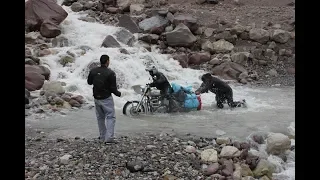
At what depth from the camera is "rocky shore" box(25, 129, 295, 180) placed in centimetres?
511

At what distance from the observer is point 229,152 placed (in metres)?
5.88

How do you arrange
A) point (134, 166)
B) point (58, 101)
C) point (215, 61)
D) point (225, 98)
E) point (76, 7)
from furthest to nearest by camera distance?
point (76, 7) < point (215, 61) < point (58, 101) < point (225, 98) < point (134, 166)

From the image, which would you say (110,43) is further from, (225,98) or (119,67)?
(225,98)

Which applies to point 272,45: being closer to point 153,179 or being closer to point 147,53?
point 147,53

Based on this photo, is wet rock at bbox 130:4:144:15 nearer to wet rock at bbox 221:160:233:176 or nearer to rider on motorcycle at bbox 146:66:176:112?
rider on motorcycle at bbox 146:66:176:112

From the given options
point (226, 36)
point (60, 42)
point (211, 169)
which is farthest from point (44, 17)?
point (211, 169)

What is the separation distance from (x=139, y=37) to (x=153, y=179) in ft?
41.9

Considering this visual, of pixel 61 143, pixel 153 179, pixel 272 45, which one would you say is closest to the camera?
pixel 153 179

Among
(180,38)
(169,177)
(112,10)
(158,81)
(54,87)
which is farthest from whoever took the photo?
(112,10)

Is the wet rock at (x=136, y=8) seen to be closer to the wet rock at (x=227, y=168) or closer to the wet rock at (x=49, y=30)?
the wet rock at (x=49, y=30)

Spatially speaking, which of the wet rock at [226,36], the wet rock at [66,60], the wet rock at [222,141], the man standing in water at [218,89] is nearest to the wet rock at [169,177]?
Result: the wet rock at [222,141]

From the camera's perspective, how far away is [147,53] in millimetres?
15492

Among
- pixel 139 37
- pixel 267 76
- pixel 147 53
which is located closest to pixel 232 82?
pixel 267 76

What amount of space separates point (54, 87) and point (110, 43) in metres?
5.21
